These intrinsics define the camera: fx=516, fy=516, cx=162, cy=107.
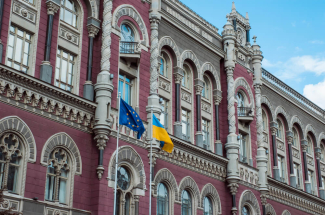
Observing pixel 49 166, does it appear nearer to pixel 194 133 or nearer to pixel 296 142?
pixel 194 133

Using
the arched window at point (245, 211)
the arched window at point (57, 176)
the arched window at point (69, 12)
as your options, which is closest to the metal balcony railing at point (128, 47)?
the arched window at point (69, 12)

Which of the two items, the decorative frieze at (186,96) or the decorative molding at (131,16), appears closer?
the decorative molding at (131,16)

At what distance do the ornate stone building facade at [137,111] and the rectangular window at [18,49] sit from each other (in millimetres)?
55

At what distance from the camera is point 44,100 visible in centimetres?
2598

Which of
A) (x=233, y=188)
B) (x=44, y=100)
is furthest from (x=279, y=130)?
(x=44, y=100)

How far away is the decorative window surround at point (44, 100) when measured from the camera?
80.0ft

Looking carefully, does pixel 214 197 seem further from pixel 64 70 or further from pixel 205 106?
pixel 64 70

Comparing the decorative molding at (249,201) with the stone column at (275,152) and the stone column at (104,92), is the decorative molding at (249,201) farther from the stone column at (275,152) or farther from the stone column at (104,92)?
the stone column at (104,92)

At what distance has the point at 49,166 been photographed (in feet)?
85.4

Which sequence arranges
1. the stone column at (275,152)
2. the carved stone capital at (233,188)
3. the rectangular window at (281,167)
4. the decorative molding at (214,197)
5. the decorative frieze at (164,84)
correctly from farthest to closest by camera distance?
the rectangular window at (281,167) → the stone column at (275,152) → the carved stone capital at (233,188) → the decorative molding at (214,197) → the decorative frieze at (164,84)

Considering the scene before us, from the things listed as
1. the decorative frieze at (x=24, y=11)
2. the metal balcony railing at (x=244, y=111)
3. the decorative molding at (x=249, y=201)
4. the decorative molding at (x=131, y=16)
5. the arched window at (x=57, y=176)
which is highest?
the decorative molding at (x=131, y=16)

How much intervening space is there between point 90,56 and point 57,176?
7.44 meters

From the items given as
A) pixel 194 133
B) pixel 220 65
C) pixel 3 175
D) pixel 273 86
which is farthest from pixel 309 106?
pixel 3 175

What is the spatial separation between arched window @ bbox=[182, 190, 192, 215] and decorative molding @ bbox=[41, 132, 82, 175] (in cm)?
950
